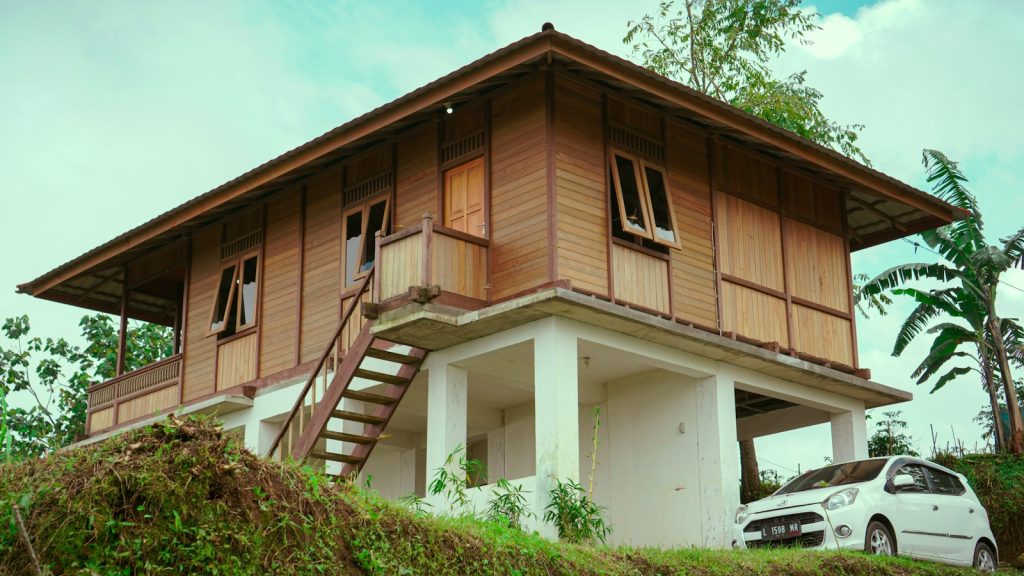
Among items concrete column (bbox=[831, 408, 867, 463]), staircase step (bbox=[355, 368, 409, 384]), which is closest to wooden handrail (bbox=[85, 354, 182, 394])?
staircase step (bbox=[355, 368, 409, 384])

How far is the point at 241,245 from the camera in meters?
20.6

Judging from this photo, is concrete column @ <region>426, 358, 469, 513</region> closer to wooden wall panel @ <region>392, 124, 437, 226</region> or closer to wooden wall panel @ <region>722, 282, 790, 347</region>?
wooden wall panel @ <region>392, 124, 437, 226</region>

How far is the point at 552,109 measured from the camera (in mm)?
15844

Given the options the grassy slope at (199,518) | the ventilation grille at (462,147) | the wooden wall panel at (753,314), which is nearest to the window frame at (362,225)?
the ventilation grille at (462,147)

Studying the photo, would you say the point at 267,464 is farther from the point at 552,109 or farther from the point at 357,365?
the point at 552,109

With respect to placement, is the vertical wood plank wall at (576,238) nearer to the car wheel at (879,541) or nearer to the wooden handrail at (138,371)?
the wooden handrail at (138,371)

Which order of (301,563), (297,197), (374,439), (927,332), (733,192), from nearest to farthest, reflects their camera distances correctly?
(301,563) → (374,439) → (733,192) → (297,197) → (927,332)

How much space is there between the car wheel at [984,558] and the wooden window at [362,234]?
9.16 meters

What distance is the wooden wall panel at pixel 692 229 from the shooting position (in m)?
16.9

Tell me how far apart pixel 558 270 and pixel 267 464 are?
251 inches

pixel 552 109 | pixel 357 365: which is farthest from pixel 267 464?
pixel 552 109

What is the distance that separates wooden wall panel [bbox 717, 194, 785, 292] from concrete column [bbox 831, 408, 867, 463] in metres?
2.48

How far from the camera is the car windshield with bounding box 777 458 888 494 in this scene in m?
15.5

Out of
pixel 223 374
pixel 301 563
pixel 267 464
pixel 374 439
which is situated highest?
pixel 223 374
